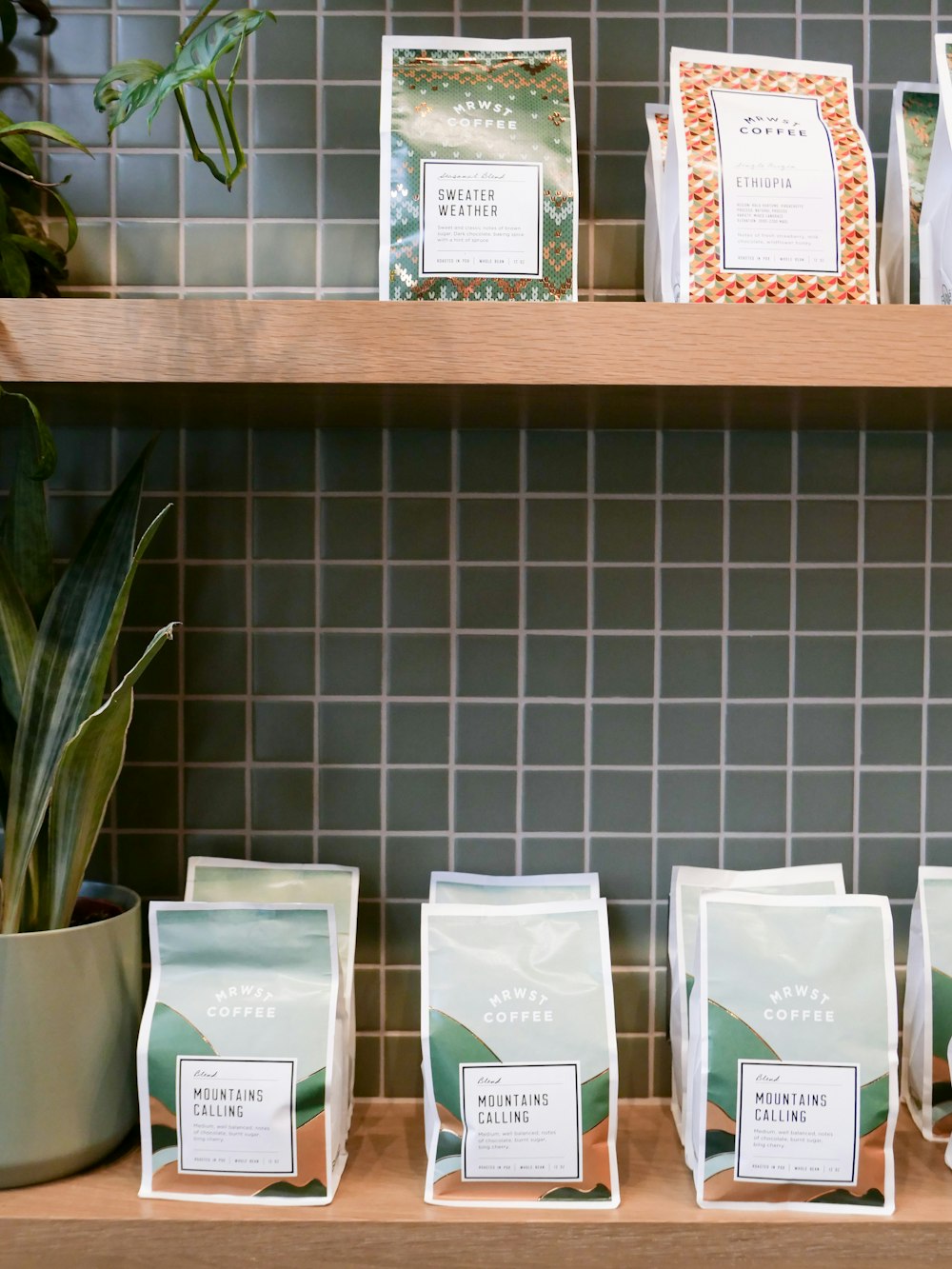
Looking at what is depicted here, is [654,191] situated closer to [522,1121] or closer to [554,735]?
[554,735]

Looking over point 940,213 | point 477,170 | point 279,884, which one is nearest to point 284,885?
point 279,884

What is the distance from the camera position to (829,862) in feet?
3.11

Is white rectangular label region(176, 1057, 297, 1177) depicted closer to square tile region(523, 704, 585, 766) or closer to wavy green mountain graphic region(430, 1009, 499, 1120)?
wavy green mountain graphic region(430, 1009, 499, 1120)

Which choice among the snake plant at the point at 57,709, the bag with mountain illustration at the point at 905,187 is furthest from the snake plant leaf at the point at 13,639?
the bag with mountain illustration at the point at 905,187

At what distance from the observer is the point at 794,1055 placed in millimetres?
783

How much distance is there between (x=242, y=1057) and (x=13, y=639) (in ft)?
1.21

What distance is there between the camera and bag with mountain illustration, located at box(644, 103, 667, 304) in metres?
0.85

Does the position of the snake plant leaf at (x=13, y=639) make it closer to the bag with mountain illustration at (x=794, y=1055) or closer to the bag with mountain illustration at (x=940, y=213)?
the bag with mountain illustration at (x=794, y=1055)

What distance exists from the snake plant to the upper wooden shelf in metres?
0.10

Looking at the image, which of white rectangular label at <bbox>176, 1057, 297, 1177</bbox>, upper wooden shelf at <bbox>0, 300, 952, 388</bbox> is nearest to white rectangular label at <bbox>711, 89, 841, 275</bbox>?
upper wooden shelf at <bbox>0, 300, 952, 388</bbox>

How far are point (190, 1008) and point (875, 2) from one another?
41.2 inches

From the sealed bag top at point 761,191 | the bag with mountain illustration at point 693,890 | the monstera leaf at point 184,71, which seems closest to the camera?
the monstera leaf at point 184,71

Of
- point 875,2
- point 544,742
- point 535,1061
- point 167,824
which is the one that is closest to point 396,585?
point 544,742

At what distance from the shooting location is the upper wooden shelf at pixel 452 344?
2.23ft
